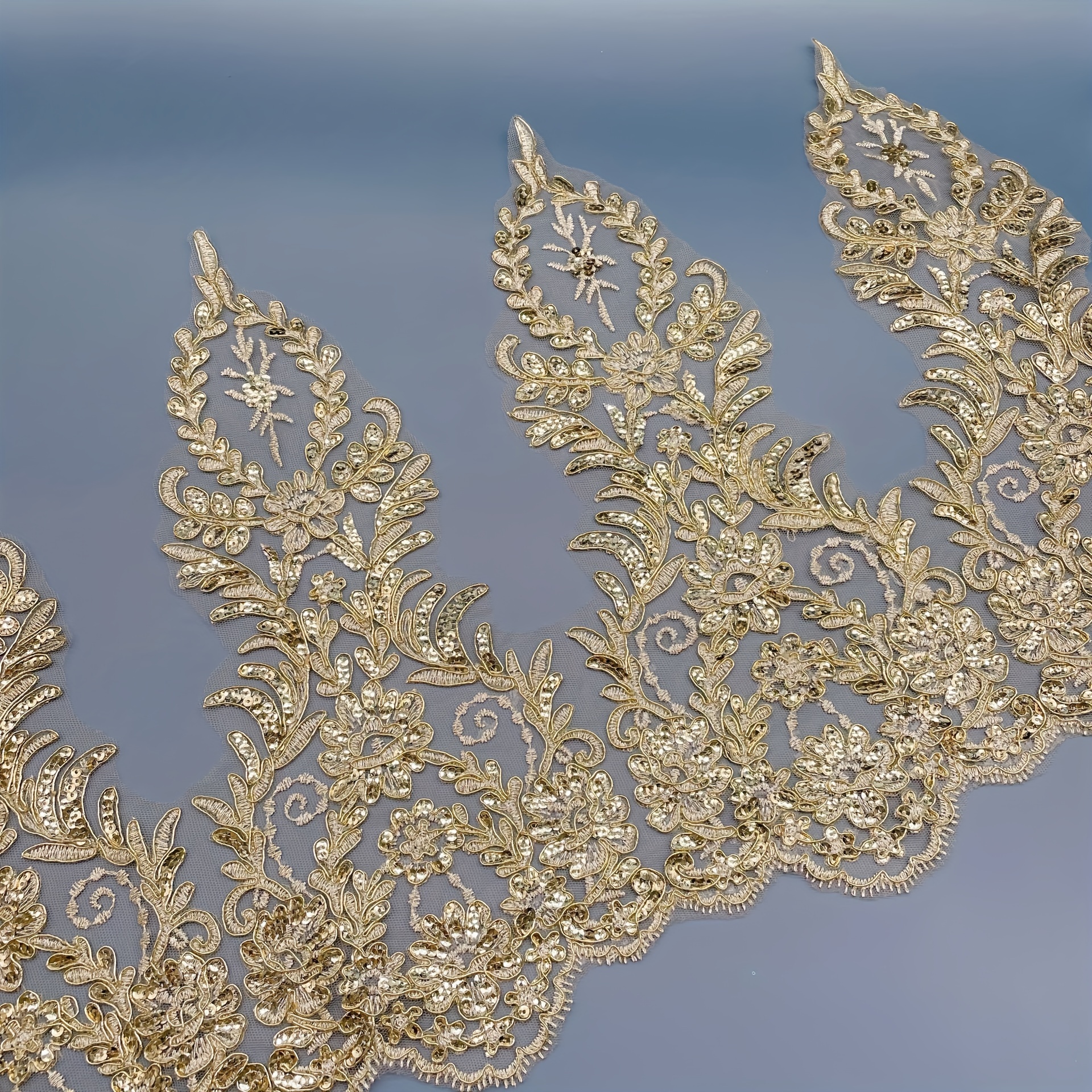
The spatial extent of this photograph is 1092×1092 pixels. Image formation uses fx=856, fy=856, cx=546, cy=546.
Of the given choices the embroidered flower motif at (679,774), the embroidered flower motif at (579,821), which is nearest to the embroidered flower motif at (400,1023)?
the embroidered flower motif at (579,821)

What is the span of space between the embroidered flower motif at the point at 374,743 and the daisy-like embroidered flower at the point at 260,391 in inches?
16.0

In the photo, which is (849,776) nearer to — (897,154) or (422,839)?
(422,839)

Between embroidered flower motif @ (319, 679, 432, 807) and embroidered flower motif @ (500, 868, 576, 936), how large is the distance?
0.18 meters

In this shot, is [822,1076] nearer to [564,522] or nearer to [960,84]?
[564,522]

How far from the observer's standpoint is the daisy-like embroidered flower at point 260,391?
4.32ft

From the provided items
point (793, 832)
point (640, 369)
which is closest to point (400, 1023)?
point (793, 832)

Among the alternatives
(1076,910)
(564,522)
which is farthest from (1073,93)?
(1076,910)

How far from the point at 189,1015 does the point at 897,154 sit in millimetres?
1727

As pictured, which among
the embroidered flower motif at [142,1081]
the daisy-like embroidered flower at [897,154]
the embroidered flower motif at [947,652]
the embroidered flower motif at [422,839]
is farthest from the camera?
the daisy-like embroidered flower at [897,154]

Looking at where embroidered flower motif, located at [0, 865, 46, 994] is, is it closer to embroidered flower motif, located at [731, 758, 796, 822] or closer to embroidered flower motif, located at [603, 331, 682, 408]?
embroidered flower motif, located at [731, 758, 796, 822]

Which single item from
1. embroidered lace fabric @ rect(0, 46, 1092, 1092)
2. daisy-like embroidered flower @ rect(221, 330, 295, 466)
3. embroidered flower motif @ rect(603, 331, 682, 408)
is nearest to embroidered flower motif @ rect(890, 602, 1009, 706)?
embroidered lace fabric @ rect(0, 46, 1092, 1092)

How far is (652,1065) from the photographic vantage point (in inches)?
39.6

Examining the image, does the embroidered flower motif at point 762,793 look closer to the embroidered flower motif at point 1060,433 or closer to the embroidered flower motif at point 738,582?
the embroidered flower motif at point 738,582

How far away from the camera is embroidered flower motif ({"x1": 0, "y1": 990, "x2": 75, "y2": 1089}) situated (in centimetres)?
98
